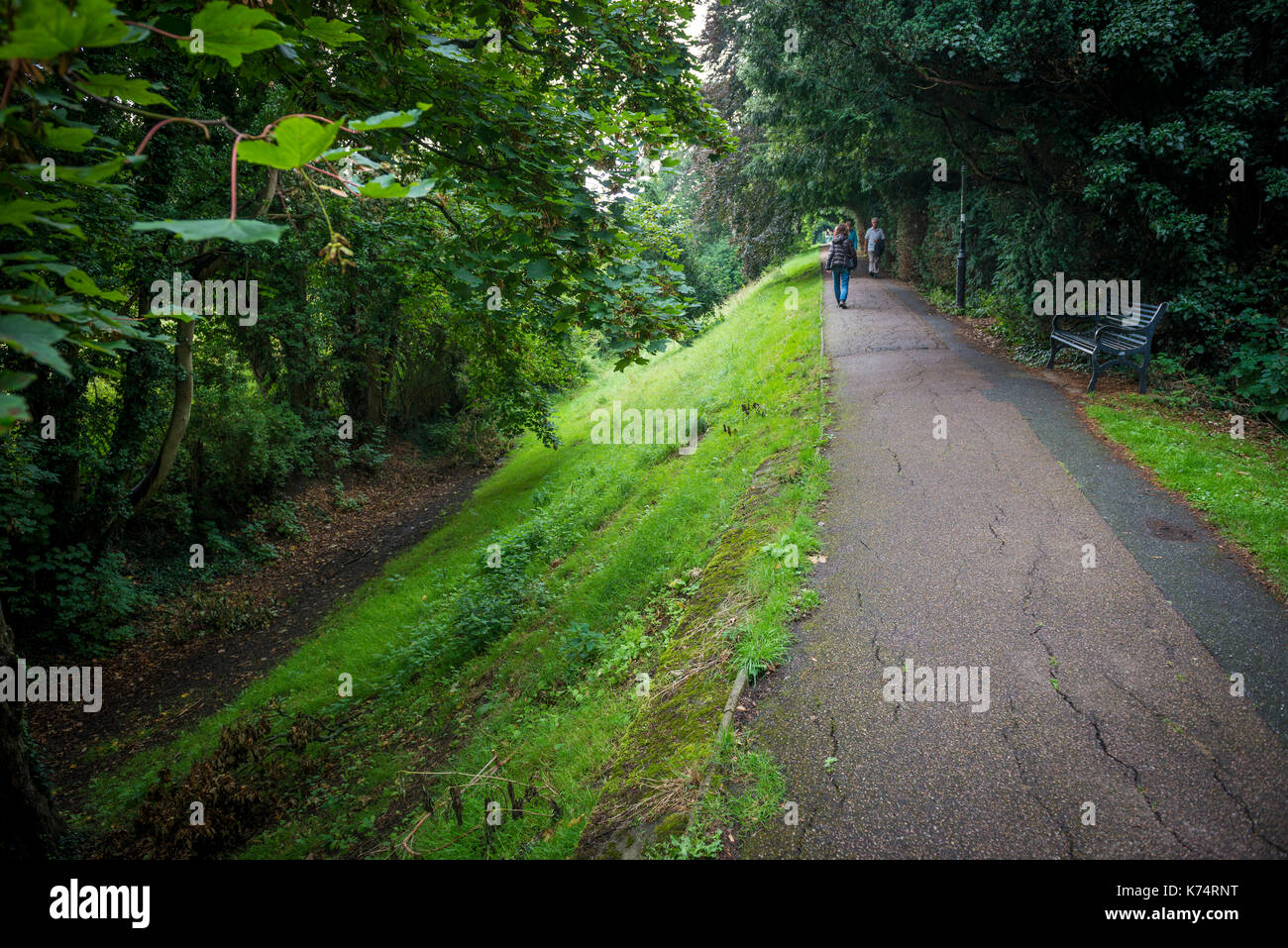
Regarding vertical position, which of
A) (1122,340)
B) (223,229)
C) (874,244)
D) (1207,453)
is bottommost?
(1207,453)

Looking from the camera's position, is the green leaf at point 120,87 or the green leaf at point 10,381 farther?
the green leaf at point 120,87

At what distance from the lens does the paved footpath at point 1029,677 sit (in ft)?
10.3

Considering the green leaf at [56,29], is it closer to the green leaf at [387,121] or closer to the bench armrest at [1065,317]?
the green leaf at [387,121]

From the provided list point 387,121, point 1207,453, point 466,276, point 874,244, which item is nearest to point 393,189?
point 387,121

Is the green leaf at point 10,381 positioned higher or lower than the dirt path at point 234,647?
higher

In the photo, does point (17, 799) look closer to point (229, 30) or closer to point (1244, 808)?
point (229, 30)

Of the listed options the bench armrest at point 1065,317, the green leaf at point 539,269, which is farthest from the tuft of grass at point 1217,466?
the green leaf at point 539,269

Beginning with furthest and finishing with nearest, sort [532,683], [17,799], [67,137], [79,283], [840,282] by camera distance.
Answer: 1. [840,282]
2. [532,683]
3. [17,799]
4. [79,283]
5. [67,137]

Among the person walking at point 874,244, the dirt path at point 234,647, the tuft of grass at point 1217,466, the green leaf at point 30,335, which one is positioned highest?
the person walking at point 874,244

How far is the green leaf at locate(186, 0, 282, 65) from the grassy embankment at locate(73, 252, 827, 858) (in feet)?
11.8

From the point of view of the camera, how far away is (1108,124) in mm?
9297

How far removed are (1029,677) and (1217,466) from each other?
4.55 m

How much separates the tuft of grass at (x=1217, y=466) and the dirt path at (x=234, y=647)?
12.1 metres

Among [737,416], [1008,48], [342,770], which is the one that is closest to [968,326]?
[1008,48]
